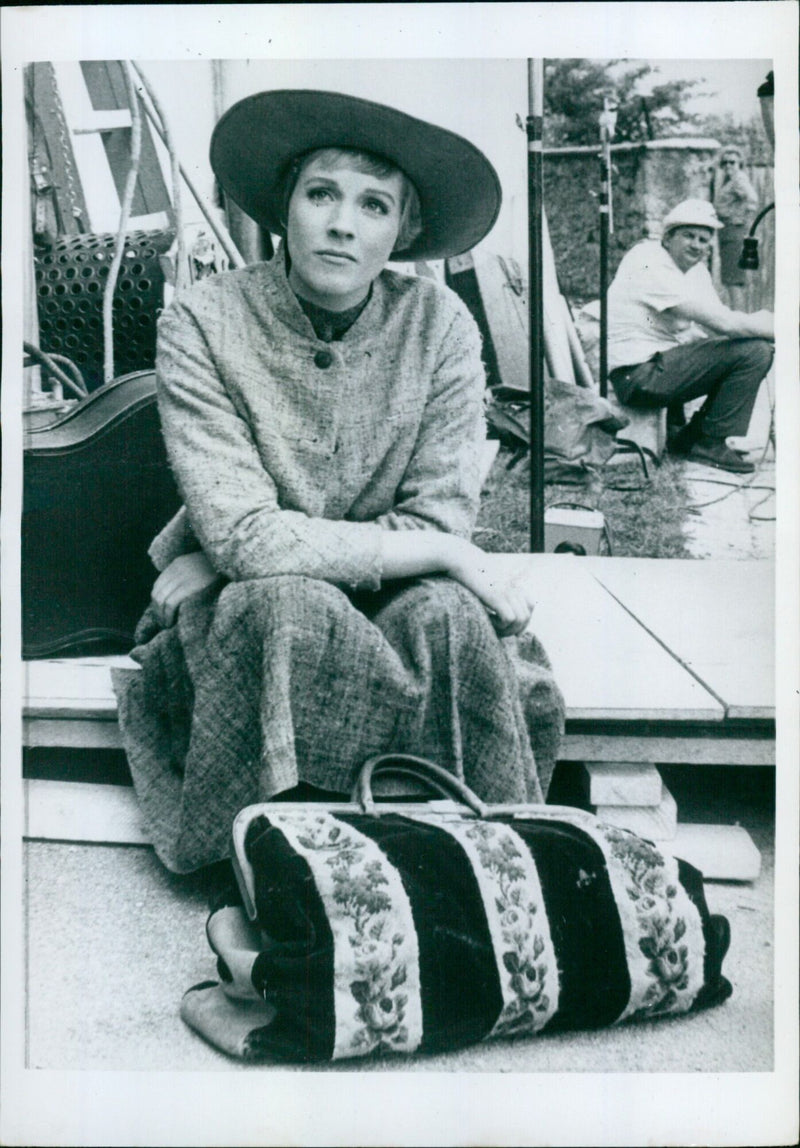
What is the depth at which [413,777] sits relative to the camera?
4.91 ft

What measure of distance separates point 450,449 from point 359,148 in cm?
40

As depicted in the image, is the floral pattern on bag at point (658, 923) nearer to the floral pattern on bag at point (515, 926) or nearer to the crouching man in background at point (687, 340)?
the floral pattern on bag at point (515, 926)

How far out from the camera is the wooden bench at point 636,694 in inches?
63.0

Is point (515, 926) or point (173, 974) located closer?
point (515, 926)

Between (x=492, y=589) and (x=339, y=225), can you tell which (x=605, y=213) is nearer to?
(x=339, y=225)

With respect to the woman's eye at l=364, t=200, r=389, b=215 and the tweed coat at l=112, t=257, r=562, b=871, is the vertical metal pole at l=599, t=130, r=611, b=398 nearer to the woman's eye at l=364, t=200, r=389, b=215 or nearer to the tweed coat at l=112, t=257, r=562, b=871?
the tweed coat at l=112, t=257, r=562, b=871

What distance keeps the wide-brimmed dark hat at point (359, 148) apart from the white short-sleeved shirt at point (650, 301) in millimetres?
207

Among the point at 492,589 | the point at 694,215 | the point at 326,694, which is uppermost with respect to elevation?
the point at 694,215

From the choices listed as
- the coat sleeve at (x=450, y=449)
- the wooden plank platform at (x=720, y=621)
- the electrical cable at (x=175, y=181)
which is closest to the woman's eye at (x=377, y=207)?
the coat sleeve at (x=450, y=449)

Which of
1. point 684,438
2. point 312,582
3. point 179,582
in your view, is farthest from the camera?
point 684,438

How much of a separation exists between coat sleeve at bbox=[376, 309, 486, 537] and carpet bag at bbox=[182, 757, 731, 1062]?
343 millimetres

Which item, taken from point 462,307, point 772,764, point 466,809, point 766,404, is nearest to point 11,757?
point 466,809

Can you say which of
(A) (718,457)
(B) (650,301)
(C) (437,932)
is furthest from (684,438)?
(C) (437,932)

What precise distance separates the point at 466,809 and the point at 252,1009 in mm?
340
